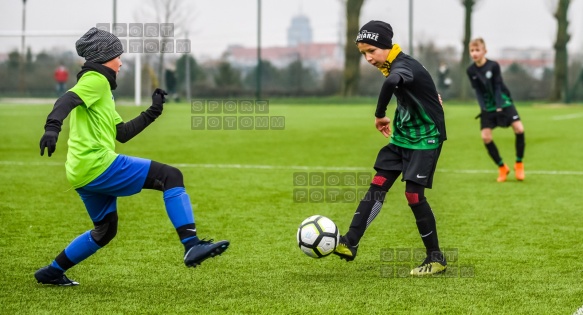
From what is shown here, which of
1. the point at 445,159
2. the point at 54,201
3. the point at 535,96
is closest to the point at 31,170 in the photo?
the point at 54,201

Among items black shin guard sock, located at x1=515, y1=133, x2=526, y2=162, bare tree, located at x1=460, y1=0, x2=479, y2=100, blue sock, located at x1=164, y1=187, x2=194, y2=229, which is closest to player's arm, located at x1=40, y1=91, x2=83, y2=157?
blue sock, located at x1=164, y1=187, x2=194, y2=229

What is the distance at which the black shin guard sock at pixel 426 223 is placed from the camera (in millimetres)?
6484

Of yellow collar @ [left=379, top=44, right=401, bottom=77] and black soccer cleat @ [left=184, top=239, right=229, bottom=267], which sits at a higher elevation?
yellow collar @ [left=379, top=44, right=401, bottom=77]

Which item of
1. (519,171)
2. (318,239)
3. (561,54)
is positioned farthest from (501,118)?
(561,54)

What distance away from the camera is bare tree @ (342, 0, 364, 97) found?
44281mm

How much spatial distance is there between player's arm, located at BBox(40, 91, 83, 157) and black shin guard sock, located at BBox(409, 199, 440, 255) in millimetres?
2467

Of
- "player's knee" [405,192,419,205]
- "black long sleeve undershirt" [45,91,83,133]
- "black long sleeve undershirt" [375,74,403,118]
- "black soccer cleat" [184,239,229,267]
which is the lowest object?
"black soccer cleat" [184,239,229,267]

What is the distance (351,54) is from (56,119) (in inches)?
1574

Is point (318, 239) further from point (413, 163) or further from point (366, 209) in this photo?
point (413, 163)

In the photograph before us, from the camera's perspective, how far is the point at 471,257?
7059 millimetres

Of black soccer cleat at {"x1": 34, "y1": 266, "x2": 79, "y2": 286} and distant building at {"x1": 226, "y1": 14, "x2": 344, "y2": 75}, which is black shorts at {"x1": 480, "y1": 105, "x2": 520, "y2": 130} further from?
distant building at {"x1": 226, "y1": 14, "x2": 344, "y2": 75}

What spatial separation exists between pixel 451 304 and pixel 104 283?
2250 millimetres

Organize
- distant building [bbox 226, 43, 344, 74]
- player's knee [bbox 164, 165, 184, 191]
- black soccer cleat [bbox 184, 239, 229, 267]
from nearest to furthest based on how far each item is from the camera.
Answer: black soccer cleat [bbox 184, 239, 229, 267] < player's knee [bbox 164, 165, 184, 191] < distant building [bbox 226, 43, 344, 74]

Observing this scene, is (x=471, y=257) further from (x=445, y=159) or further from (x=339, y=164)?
(x=445, y=159)
